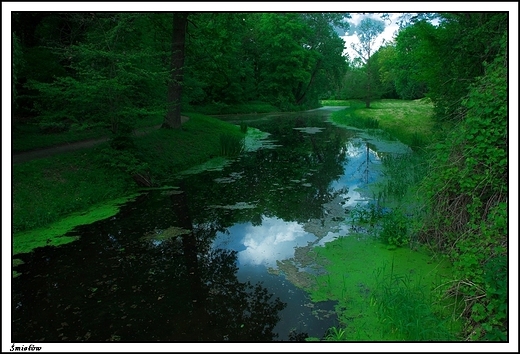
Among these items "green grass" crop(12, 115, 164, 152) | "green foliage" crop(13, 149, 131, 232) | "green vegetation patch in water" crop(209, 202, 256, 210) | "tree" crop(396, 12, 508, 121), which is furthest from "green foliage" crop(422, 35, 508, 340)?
"green grass" crop(12, 115, 164, 152)

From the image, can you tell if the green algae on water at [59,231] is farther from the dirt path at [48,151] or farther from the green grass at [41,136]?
the green grass at [41,136]

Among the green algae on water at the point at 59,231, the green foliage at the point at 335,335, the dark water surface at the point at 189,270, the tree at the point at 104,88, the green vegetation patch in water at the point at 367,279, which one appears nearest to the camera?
the green foliage at the point at 335,335

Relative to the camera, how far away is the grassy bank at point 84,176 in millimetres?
7551

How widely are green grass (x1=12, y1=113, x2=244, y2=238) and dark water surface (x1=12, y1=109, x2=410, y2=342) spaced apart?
960mm

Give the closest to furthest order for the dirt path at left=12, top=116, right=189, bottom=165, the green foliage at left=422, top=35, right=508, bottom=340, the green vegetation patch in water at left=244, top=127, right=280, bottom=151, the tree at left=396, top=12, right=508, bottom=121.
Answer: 1. the green foliage at left=422, top=35, right=508, bottom=340
2. the tree at left=396, top=12, right=508, bottom=121
3. the dirt path at left=12, top=116, right=189, bottom=165
4. the green vegetation patch in water at left=244, top=127, right=280, bottom=151

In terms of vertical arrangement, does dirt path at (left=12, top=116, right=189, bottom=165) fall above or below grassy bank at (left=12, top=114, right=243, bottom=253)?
above

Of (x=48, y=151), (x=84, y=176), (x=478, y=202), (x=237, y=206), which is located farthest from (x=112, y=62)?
(x=478, y=202)

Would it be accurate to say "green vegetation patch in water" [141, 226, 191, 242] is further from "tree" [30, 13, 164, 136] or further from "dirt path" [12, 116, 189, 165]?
"dirt path" [12, 116, 189, 165]

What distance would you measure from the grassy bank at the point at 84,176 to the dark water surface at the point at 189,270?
95cm

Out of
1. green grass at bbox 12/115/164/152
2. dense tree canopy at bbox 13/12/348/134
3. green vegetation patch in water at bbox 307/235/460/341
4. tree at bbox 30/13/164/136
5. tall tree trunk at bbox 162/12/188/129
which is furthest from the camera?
tall tree trunk at bbox 162/12/188/129

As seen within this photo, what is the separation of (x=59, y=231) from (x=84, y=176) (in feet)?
8.48

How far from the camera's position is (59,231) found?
708cm

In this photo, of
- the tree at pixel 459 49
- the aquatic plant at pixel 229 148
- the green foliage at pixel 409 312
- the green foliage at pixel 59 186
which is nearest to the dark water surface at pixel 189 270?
the green foliage at pixel 409 312

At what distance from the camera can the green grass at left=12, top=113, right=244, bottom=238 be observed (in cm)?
752
